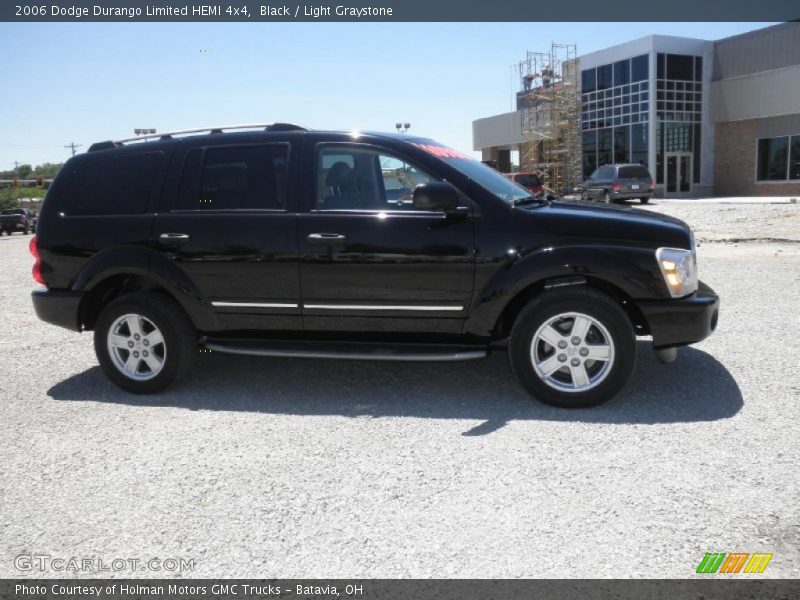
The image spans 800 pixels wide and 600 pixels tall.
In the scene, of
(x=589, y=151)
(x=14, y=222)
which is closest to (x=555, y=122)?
(x=589, y=151)

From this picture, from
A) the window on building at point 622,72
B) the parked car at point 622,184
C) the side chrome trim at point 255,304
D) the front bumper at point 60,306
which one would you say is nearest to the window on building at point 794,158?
the window on building at point 622,72

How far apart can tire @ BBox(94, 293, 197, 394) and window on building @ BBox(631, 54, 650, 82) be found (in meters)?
37.7

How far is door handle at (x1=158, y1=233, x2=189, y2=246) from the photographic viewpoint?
16.6 feet

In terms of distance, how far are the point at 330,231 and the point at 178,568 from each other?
8.63 feet

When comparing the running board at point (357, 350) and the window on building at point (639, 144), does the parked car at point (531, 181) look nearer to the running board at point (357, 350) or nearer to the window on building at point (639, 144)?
the window on building at point (639, 144)

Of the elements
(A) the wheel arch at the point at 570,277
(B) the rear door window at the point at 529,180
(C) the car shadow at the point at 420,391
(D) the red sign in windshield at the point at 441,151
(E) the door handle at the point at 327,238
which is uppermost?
(D) the red sign in windshield at the point at 441,151

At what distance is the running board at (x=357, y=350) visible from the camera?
4.65 meters

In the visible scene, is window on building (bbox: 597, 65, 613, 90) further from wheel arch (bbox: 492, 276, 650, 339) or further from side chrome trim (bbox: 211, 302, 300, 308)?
side chrome trim (bbox: 211, 302, 300, 308)

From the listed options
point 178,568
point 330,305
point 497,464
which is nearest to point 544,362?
point 497,464

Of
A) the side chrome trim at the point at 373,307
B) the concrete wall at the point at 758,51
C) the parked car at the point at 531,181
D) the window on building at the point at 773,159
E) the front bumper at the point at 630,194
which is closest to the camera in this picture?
the side chrome trim at the point at 373,307

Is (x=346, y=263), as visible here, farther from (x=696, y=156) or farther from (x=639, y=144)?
(x=696, y=156)

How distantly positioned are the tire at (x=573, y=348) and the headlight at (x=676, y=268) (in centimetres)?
37

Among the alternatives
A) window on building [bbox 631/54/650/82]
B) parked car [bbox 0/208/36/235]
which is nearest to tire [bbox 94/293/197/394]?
window on building [bbox 631/54/650/82]

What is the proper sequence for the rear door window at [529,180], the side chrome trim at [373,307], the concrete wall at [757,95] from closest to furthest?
the side chrome trim at [373,307], the rear door window at [529,180], the concrete wall at [757,95]
